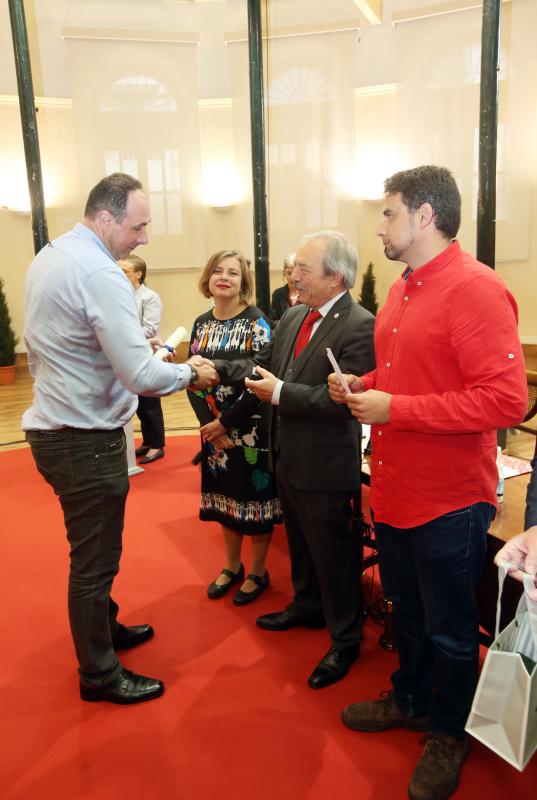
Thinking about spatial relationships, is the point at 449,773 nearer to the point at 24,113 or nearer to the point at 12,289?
the point at 24,113

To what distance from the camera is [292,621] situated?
2600 millimetres

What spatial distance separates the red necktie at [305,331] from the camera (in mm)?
2242

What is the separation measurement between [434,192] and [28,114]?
10.9ft

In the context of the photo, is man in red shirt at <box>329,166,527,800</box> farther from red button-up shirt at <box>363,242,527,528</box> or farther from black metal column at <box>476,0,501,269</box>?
black metal column at <box>476,0,501,269</box>

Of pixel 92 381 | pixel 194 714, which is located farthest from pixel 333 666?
pixel 92 381

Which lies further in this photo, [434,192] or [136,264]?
[136,264]

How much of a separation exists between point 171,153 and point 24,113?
206 inches

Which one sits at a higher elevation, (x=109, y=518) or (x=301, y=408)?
(x=301, y=408)

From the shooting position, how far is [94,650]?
212 cm

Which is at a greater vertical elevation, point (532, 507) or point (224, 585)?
point (532, 507)

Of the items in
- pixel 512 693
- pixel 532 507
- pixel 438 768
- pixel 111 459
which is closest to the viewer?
pixel 512 693

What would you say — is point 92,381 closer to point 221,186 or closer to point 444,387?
point 444,387

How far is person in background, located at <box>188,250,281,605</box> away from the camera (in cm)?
265

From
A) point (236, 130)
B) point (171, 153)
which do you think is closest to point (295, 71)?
point (236, 130)
